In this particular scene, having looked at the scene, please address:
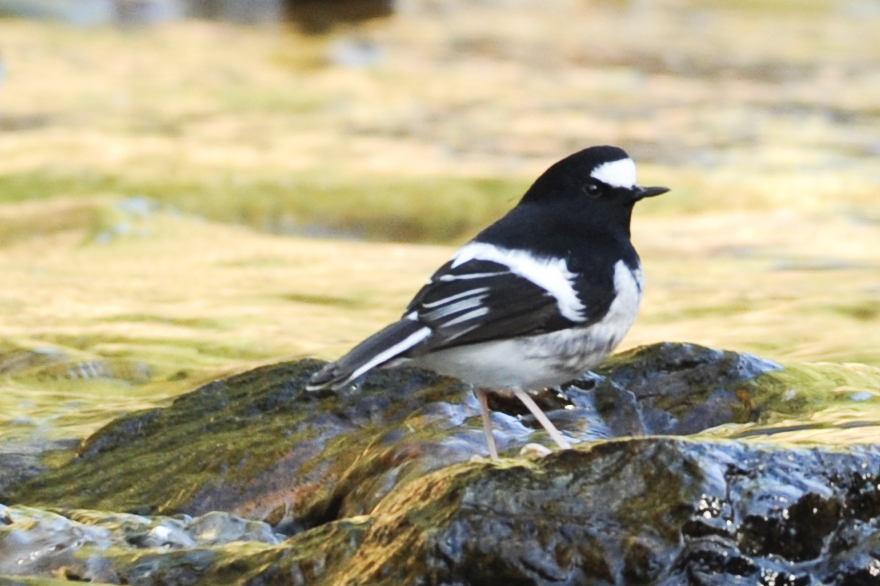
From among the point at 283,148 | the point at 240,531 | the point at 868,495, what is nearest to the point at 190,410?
the point at 240,531

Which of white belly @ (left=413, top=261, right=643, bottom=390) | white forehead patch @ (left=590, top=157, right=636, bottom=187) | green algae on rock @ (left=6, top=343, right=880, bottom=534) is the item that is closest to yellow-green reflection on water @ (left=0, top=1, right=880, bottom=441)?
green algae on rock @ (left=6, top=343, right=880, bottom=534)

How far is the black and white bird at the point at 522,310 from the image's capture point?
4.03 m

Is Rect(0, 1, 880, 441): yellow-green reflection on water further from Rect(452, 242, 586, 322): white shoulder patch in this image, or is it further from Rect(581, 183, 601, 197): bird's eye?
Rect(581, 183, 601, 197): bird's eye

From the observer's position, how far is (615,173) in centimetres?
464

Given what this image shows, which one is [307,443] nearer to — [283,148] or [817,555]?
[817,555]

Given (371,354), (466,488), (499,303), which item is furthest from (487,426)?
(466,488)

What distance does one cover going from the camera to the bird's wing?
13.3 feet

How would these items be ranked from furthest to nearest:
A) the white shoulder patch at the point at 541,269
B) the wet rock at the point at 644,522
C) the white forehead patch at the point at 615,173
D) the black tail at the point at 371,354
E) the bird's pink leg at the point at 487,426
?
the white forehead patch at the point at 615,173, the bird's pink leg at the point at 487,426, the white shoulder patch at the point at 541,269, the black tail at the point at 371,354, the wet rock at the point at 644,522

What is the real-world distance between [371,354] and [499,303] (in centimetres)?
43

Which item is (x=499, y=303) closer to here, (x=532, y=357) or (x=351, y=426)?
(x=532, y=357)

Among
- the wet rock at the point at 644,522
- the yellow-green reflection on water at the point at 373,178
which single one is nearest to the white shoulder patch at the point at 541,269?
the wet rock at the point at 644,522

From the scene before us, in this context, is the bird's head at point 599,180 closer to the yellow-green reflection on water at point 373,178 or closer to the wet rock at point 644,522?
the yellow-green reflection on water at point 373,178

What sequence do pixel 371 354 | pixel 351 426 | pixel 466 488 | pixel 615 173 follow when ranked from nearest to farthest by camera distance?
pixel 466 488, pixel 371 354, pixel 615 173, pixel 351 426

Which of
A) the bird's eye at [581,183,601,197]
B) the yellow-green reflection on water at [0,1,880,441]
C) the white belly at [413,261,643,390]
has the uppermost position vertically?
the bird's eye at [581,183,601,197]
